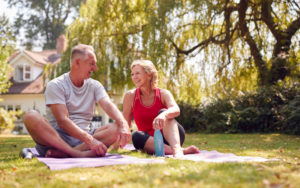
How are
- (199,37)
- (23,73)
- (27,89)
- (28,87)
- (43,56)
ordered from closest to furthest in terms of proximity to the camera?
(199,37) → (27,89) → (28,87) → (23,73) → (43,56)

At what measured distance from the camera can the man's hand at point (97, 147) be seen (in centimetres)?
372

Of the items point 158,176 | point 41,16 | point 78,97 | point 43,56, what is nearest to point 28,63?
point 43,56

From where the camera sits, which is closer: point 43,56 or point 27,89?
point 27,89

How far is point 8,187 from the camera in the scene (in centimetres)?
236

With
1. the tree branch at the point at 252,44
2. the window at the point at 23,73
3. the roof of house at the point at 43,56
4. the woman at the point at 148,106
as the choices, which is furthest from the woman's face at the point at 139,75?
the window at the point at 23,73

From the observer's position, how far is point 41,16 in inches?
1183

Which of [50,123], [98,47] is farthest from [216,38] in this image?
[50,123]

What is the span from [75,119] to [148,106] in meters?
1.09

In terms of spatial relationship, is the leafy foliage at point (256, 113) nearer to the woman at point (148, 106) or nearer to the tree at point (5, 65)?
the woman at point (148, 106)

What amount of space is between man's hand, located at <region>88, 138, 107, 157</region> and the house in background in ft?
59.2

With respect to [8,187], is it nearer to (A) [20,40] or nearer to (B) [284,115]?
(B) [284,115]

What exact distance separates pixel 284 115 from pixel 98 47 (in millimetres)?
6820

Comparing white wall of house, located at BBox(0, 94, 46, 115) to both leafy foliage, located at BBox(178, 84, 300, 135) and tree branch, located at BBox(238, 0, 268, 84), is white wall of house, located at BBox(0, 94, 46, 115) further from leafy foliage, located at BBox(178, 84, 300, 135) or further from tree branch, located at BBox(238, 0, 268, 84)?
tree branch, located at BBox(238, 0, 268, 84)

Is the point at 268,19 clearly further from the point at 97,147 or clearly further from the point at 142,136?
the point at 97,147
